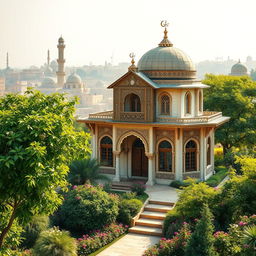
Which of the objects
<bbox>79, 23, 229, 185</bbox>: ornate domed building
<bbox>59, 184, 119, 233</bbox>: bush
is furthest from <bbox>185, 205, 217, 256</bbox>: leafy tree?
<bbox>79, 23, 229, 185</bbox>: ornate domed building

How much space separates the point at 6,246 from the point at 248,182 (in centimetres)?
991

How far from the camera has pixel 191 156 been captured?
88.9ft

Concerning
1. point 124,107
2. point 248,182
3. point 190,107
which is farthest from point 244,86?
point 248,182

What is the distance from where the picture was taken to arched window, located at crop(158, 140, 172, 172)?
88.1 ft

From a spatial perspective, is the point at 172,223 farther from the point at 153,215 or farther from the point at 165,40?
the point at 165,40

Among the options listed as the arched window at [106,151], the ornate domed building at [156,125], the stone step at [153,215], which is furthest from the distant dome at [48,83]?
the stone step at [153,215]

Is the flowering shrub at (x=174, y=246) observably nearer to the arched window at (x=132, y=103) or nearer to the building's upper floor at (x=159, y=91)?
the building's upper floor at (x=159, y=91)

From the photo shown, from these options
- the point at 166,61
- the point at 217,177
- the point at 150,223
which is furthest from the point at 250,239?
the point at 166,61

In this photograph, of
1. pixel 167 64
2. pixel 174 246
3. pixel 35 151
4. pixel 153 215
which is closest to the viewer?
pixel 35 151

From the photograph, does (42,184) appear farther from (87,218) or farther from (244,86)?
(244,86)

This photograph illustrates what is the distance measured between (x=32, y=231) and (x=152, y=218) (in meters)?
6.02

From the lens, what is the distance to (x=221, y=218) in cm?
1941

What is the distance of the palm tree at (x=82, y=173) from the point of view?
2441 cm

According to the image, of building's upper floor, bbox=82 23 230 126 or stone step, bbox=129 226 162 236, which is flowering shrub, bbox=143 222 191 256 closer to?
stone step, bbox=129 226 162 236
